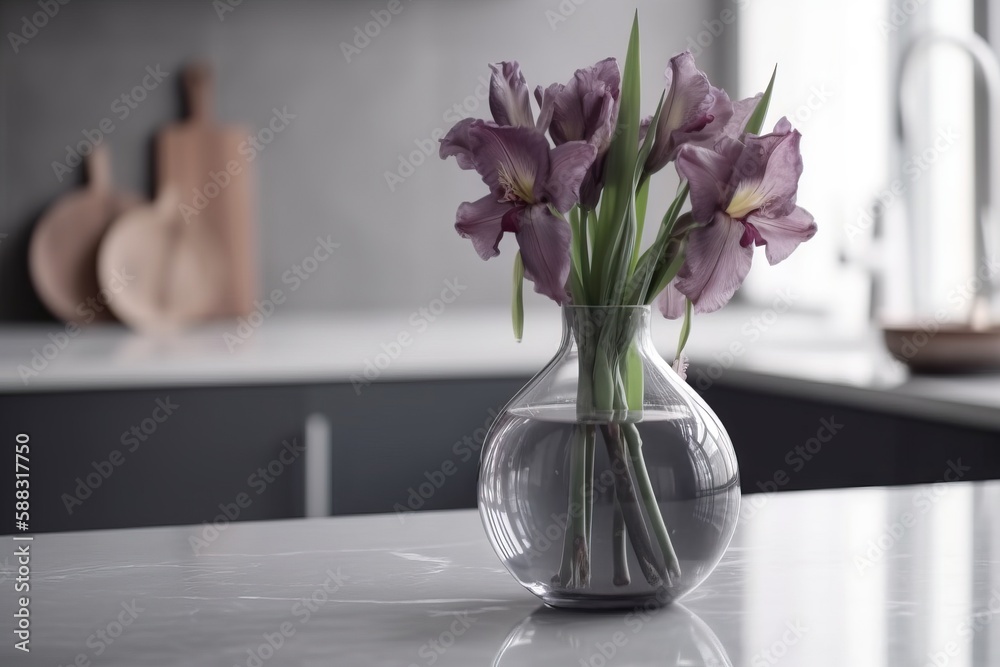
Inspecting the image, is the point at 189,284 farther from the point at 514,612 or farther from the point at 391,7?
the point at 514,612

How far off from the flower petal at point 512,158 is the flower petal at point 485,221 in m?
0.01

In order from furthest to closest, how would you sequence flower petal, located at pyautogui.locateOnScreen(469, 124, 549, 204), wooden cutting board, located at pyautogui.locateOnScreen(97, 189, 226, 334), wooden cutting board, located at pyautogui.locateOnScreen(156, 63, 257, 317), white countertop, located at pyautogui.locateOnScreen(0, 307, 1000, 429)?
wooden cutting board, located at pyautogui.locateOnScreen(156, 63, 257, 317) < wooden cutting board, located at pyautogui.locateOnScreen(97, 189, 226, 334) < white countertop, located at pyautogui.locateOnScreen(0, 307, 1000, 429) < flower petal, located at pyautogui.locateOnScreen(469, 124, 549, 204)

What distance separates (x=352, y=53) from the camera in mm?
2814

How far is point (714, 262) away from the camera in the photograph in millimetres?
610

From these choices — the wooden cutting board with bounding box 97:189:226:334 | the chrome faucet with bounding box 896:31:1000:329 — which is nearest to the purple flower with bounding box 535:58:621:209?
the chrome faucet with bounding box 896:31:1000:329

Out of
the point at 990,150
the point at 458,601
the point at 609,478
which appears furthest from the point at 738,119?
the point at 990,150

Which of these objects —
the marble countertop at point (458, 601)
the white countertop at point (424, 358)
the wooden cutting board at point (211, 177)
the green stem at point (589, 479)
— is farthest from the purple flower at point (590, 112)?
the wooden cutting board at point (211, 177)

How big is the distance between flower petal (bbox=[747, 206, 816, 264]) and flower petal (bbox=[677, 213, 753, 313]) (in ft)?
0.05

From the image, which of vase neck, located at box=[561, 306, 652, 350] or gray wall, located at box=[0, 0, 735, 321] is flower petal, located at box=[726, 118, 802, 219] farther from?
gray wall, located at box=[0, 0, 735, 321]

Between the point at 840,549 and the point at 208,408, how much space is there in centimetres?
127

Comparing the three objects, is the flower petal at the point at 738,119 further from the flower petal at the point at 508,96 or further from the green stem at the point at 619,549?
the green stem at the point at 619,549

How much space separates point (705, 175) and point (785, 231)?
0.06 m

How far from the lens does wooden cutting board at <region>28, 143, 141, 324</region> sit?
8.39ft

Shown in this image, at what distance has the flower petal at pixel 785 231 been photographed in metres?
0.62
